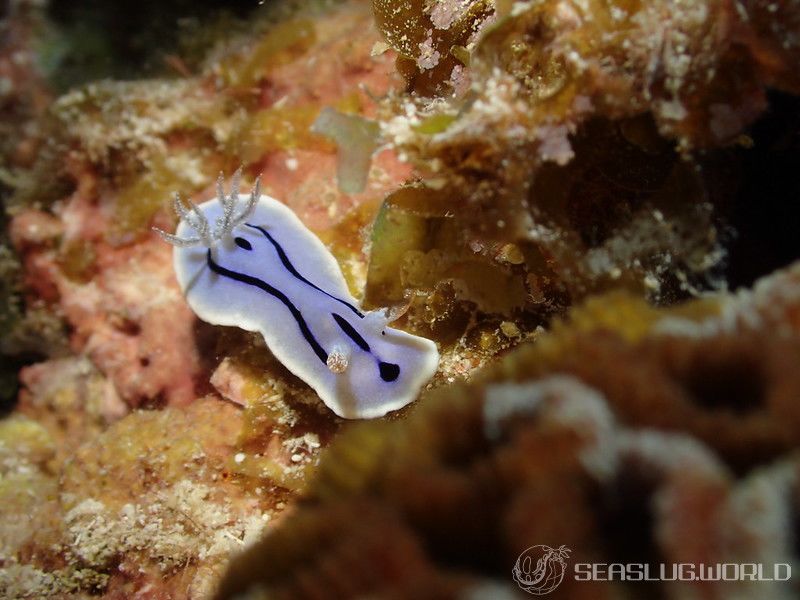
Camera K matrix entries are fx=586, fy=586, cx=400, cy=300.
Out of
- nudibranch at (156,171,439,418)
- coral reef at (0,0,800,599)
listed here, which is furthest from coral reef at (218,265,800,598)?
nudibranch at (156,171,439,418)

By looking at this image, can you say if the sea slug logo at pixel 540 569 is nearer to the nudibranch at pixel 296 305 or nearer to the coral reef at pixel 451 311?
the coral reef at pixel 451 311

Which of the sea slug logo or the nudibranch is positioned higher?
the sea slug logo

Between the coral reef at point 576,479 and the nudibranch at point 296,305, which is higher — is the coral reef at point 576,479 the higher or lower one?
the higher one

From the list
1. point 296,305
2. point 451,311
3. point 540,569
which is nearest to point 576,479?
point 540,569

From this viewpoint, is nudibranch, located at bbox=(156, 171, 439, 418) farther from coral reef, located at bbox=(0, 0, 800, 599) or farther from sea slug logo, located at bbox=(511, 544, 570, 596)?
sea slug logo, located at bbox=(511, 544, 570, 596)

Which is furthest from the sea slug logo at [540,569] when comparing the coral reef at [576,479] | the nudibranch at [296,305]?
the nudibranch at [296,305]

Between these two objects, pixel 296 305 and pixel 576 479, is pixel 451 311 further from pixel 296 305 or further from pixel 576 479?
pixel 576 479
